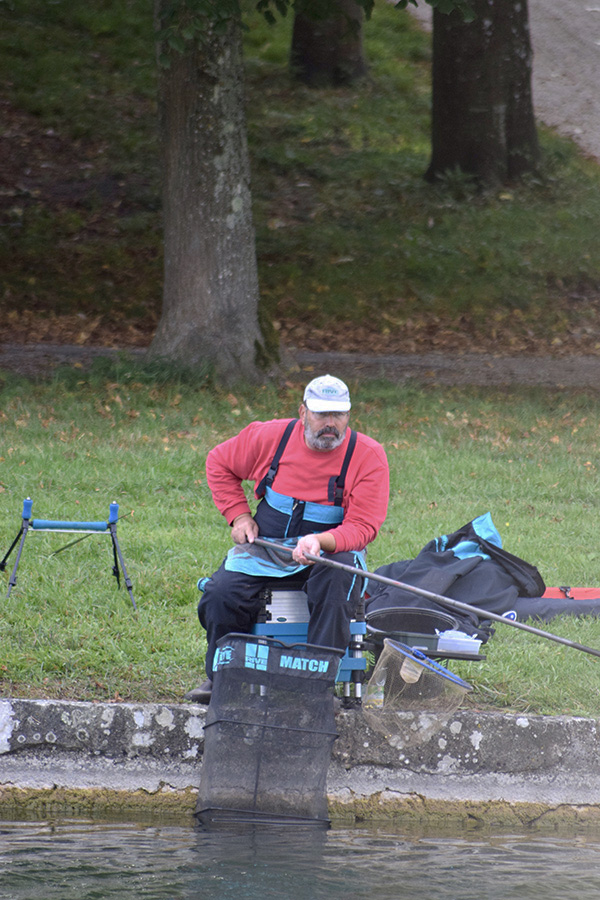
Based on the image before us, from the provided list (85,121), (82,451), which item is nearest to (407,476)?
(82,451)

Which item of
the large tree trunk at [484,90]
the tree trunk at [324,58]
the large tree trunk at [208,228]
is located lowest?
the large tree trunk at [208,228]

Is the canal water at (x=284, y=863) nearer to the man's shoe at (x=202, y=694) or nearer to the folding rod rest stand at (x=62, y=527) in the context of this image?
the man's shoe at (x=202, y=694)

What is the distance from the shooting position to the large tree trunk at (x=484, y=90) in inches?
589

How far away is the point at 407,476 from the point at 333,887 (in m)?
4.79

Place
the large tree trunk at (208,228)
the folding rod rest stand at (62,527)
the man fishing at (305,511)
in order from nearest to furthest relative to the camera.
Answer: the man fishing at (305,511) → the folding rod rest stand at (62,527) → the large tree trunk at (208,228)

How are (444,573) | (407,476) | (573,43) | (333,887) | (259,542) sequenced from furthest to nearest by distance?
(573,43)
(407,476)
(444,573)
(259,542)
(333,887)

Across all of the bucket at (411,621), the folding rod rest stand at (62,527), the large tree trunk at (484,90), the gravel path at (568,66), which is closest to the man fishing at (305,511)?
the bucket at (411,621)

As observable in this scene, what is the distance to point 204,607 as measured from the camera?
4301 mm

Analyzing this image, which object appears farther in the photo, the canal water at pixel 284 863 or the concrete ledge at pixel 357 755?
the concrete ledge at pixel 357 755

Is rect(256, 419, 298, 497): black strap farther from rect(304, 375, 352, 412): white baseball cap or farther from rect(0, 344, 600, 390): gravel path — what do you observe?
rect(0, 344, 600, 390): gravel path

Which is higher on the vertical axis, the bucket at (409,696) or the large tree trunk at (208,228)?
the large tree trunk at (208,228)

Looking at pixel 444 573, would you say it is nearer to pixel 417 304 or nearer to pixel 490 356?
pixel 490 356

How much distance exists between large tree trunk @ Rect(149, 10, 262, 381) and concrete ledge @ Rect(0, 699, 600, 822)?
628cm

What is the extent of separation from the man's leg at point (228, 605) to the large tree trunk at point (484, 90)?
38.9 feet
